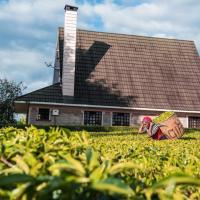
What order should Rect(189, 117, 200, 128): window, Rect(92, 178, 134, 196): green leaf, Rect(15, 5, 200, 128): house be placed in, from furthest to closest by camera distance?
Rect(189, 117, 200, 128): window → Rect(15, 5, 200, 128): house → Rect(92, 178, 134, 196): green leaf

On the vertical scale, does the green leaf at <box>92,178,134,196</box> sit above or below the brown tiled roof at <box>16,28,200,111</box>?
below

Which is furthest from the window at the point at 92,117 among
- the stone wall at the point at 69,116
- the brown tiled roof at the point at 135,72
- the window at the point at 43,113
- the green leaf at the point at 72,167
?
the green leaf at the point at 72,167

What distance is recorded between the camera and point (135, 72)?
34.8 metres

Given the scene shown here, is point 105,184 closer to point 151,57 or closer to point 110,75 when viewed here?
point 110,75

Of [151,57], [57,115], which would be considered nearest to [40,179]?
[57,115]

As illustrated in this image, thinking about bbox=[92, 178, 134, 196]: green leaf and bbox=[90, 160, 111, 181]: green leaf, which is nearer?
bbox=[92, 178, 134, 196]: green leaf

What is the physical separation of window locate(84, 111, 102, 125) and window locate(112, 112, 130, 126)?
1.15 meters

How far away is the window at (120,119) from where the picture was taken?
32781 mm

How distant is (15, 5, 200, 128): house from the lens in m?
31.3

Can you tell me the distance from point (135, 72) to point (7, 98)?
1211 cm

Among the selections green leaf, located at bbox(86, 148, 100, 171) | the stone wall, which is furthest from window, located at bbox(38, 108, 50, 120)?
green leaf, located at bbox(86, 148, 100, 171)

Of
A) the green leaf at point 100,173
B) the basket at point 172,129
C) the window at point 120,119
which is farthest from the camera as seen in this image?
the window at point 120,119

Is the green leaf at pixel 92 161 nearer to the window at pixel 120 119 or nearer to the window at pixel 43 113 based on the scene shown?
the window at pixel 43 113

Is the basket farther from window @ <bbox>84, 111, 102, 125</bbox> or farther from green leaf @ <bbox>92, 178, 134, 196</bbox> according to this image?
green leaf @ <bbox>92, 178, 134, 196</bbox>
